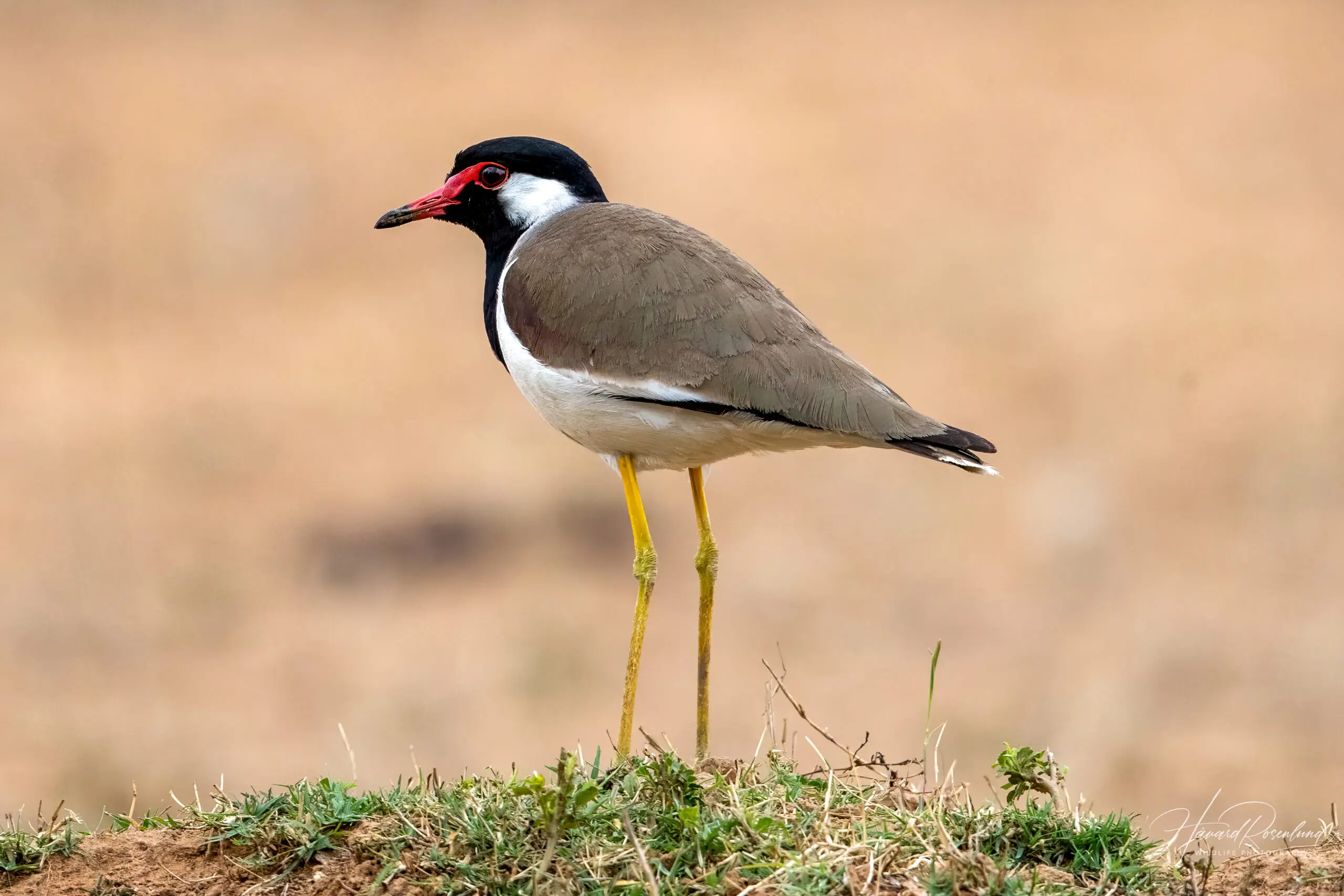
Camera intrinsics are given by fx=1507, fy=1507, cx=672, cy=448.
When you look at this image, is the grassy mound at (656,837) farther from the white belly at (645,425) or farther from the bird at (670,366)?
the white belly at (645,425)

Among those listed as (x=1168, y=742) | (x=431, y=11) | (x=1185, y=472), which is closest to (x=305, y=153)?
(x=431, y=11)

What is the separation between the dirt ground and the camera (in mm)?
3900

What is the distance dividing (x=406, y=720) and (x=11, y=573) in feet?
15.2

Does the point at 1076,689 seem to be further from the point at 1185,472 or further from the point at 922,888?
the point at 922,888

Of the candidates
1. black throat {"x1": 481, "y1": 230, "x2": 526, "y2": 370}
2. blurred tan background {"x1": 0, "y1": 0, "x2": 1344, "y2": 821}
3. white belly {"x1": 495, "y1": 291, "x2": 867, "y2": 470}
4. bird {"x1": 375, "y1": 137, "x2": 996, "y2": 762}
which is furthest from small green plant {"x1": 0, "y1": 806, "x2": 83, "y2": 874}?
blurred tan background {"x1": 0, "y1": 0, "x2": 1344, "y2": 821}

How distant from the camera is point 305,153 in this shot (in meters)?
20.5

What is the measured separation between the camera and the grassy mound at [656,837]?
3736mm

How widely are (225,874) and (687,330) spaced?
2.23 metres

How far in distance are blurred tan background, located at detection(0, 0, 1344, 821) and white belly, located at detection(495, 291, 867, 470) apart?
5.94m

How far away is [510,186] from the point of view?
19.4 ft

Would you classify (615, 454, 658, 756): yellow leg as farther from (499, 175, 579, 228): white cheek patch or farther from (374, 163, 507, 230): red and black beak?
(374, 163, 507, 230): red and black beak

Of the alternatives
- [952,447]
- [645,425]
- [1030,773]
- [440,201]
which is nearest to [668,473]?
[440,201]

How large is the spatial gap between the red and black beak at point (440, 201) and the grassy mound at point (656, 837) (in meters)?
2.49

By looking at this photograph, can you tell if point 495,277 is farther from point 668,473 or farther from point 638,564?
point 668,473
